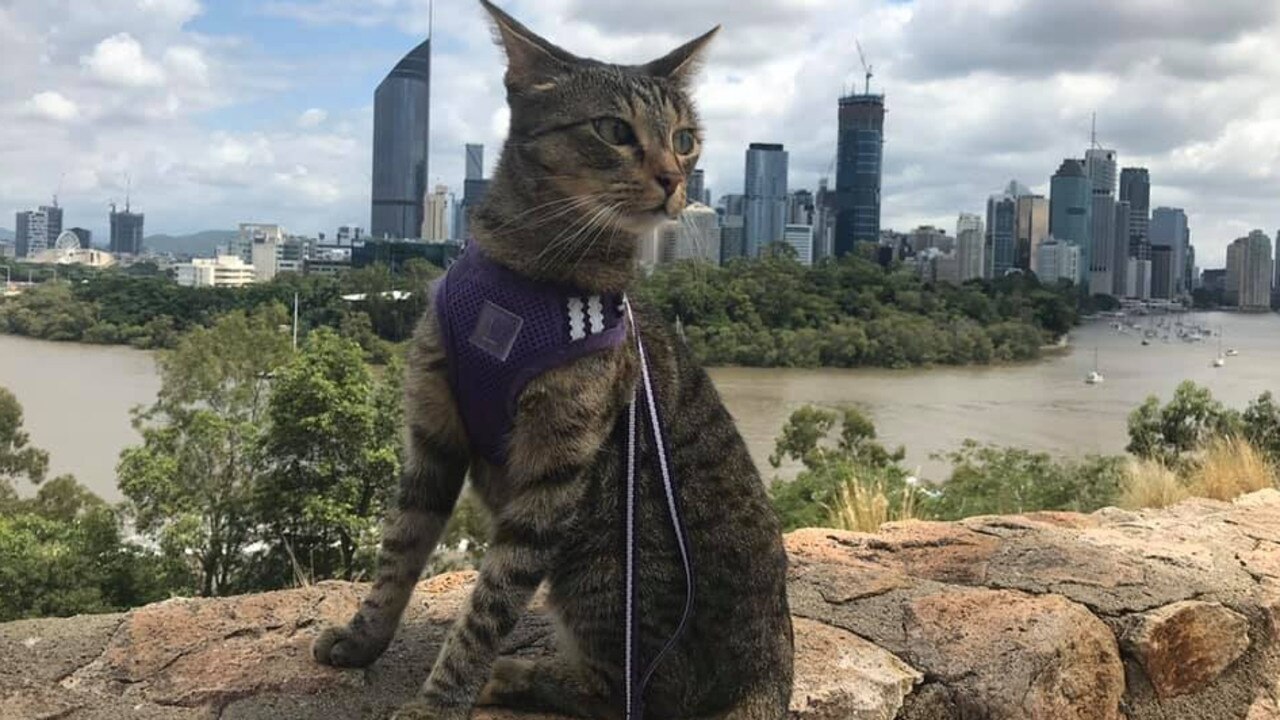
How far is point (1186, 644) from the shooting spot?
231 centimetres

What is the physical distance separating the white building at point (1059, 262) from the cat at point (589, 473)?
141ft

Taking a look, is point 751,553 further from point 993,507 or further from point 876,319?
point 876,319

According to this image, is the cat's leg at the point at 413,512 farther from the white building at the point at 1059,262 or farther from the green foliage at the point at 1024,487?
the white building at the point at 1059,262

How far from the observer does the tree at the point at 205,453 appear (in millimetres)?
12578

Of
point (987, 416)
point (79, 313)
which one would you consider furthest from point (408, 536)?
point (79, 313)

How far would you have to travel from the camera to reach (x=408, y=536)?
1874 millimetres

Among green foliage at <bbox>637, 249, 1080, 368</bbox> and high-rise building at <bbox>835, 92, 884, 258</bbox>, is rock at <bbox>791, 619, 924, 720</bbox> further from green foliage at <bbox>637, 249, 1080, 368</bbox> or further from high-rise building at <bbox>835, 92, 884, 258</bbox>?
high-rise building at <bbox>835, 92, 884, 258</bbox>

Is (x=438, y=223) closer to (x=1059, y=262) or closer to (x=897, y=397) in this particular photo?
(x=897, y=397)

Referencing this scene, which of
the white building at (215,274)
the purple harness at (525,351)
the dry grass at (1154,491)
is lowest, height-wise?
the dry grass at (1154,491)

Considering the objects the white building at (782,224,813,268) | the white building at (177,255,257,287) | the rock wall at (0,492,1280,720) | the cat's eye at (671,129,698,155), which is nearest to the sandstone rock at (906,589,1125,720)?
the rock wall at (0,492,1280,720)

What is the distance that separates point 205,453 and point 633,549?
13125 mm

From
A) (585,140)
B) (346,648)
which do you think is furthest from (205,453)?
(585,140)

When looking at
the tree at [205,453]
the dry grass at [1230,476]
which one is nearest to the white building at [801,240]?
the tree at [205,453]

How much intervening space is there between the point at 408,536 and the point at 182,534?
37.4 feet
